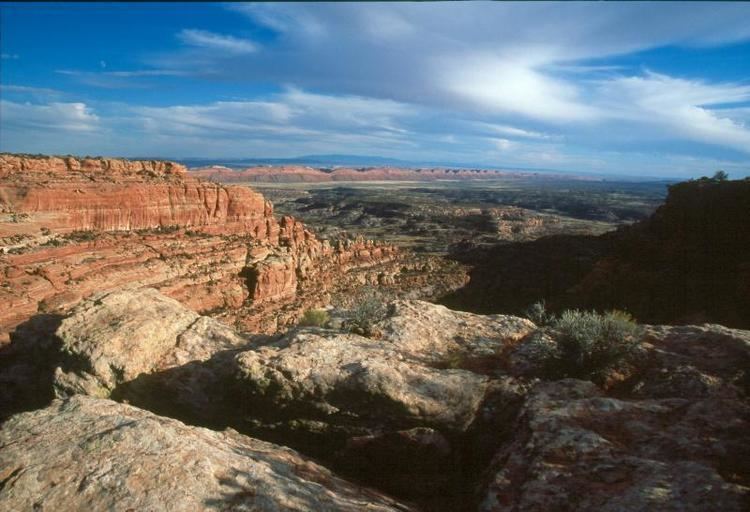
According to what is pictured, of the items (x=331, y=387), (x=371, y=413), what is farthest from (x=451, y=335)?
(x=331, y=387)

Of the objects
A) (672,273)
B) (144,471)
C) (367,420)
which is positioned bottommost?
(672,273)

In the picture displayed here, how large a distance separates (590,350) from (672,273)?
24.0 metres

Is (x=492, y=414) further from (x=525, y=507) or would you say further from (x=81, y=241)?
(x=81, y=241)

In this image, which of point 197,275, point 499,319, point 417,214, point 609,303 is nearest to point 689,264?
point 609,303

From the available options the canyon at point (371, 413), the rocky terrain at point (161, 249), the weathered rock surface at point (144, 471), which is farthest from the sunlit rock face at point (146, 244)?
the weathered rock surface at point (144, 471)

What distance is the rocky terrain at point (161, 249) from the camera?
2452 centimetres

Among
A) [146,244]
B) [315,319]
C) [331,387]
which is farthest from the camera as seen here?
[146,244]

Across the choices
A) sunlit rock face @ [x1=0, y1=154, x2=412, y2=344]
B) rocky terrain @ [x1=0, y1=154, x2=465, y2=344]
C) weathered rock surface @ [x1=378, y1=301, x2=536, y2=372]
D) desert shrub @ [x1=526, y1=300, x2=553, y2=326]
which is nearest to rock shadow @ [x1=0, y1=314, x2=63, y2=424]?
rocky terrain @ [x1=0, y1=154, x2=465, y2=344]

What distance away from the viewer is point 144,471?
4.95 meters

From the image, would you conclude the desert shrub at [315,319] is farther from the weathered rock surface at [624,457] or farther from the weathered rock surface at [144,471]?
the weathered rock surface at [624,457]

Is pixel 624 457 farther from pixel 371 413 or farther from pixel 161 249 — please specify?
pixel 161 249

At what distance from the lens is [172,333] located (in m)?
8.98

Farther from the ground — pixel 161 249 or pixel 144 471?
pixel 144 471

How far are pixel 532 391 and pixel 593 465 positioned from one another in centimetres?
176
